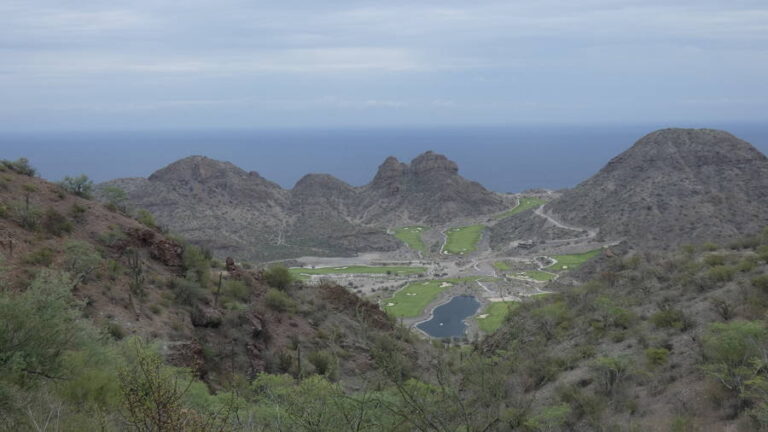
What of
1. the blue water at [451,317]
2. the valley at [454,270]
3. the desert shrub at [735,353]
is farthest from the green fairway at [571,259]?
the desert shrub at [735,353]

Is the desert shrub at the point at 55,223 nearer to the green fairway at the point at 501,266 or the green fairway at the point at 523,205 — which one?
the green fairway at the point at 501,266

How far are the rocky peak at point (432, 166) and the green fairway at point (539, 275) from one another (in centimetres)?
3516

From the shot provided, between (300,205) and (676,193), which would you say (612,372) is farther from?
(300,205)

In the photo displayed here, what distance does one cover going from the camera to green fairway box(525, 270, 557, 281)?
47.6 m

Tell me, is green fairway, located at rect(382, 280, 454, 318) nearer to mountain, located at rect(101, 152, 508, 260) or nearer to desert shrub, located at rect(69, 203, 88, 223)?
mountain, located at rect(101, 152, 508, 260)

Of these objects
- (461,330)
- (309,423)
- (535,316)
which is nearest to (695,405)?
(309,423)

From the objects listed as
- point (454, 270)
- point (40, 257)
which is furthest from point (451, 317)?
point (40, 257)

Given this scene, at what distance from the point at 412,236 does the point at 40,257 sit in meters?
57.8

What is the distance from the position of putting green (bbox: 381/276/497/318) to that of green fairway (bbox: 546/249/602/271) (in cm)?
676

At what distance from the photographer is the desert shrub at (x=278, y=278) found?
73.8 ft

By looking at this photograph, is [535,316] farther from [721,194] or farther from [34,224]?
[721,194]

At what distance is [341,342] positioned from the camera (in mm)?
20031

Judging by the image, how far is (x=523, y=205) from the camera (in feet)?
267

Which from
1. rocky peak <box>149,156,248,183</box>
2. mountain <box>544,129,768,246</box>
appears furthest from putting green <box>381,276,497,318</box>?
rocky peak <box>149,156,248,183</box>
